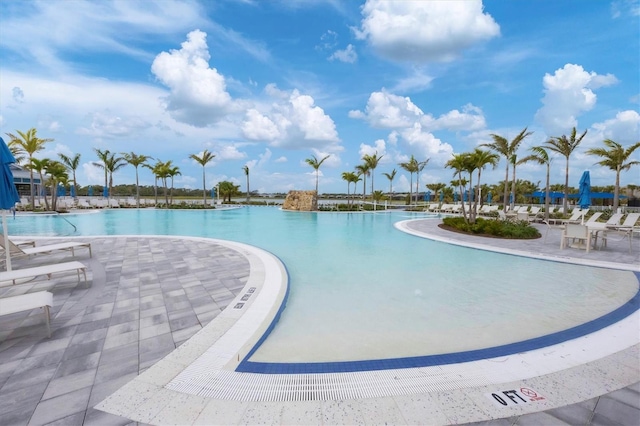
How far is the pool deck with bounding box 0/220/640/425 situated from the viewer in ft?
7.13

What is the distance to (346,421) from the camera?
2115mm

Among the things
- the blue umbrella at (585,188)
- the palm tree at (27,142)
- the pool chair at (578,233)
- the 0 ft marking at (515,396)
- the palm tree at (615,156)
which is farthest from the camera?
the palm tree at (27,142)

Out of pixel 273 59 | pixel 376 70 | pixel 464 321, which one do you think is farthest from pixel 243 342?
pixel 376 70

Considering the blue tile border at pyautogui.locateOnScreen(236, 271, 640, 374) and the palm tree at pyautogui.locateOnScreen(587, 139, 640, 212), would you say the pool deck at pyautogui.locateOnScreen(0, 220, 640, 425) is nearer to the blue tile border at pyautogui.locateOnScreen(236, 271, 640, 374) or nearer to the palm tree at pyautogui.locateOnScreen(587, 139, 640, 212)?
the blue tile border at pyautogui.locateOnScreen(236, 271, 640, 374)

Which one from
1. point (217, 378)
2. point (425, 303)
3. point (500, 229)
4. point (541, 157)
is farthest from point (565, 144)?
point (217, 378)

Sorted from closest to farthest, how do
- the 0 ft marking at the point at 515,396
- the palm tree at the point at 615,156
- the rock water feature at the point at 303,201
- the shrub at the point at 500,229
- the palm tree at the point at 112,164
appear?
1. the 0 ft marking at the point at 515,396
2. the shrub at the point at 500,229
3. the palm tree at the point at 615,156
4. the rock water feature at the point at 303,201
5. the palm tree at the point at 112,164

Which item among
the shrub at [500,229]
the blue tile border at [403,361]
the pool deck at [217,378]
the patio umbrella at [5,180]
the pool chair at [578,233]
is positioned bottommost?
the blue tile border at [403,361]

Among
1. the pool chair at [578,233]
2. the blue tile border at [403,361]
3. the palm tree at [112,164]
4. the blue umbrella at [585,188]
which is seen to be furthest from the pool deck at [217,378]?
the palm tree at [112,164]

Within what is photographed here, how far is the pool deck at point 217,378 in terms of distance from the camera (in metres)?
2.17

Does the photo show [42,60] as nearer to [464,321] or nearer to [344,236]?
[344,236]

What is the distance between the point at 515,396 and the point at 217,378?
2.63 meters

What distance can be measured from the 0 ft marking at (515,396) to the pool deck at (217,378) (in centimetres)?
2

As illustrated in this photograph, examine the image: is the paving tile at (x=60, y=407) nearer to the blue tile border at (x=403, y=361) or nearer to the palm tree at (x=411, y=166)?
the blue tile border at (x=403, y=361)

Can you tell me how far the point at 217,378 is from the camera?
263 centimetres
